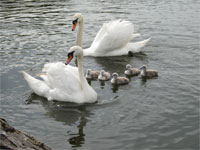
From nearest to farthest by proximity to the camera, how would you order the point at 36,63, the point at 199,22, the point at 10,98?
the point at 10,98 → the point at 36,63 → the point at 199,22

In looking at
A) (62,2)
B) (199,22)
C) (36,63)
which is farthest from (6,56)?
(62,2)

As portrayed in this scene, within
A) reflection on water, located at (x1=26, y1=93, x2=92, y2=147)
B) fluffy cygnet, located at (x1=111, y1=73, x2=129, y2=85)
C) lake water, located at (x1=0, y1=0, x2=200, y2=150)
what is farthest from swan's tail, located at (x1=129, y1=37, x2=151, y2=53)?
reflection on water, located at (x1=26, y1=93, x2=92, y2=147)

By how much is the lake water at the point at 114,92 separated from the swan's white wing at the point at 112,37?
563mm

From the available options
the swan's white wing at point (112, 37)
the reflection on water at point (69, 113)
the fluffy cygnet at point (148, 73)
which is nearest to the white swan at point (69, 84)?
the reflection on water at point (69, 113)

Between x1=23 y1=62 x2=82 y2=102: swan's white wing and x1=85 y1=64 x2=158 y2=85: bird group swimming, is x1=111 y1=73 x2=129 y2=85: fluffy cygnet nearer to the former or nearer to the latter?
x1=85 y1=64 x2=158 y2=85: bird group swimming

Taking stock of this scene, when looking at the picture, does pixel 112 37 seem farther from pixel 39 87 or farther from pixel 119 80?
pixel 39 87

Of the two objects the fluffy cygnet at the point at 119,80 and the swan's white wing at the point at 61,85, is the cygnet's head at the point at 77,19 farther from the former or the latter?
the swan's white wing at the point at 61,85

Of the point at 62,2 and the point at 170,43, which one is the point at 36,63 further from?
the point at 62,2

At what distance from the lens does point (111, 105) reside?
399 inches

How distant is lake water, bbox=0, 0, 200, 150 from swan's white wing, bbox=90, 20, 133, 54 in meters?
0.56

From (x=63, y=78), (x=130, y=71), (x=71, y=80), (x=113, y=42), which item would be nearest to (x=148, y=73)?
(x=130, y=71)

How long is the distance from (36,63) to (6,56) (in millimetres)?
1646

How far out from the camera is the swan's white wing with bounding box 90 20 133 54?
1469cm

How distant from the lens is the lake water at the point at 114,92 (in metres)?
8.44
